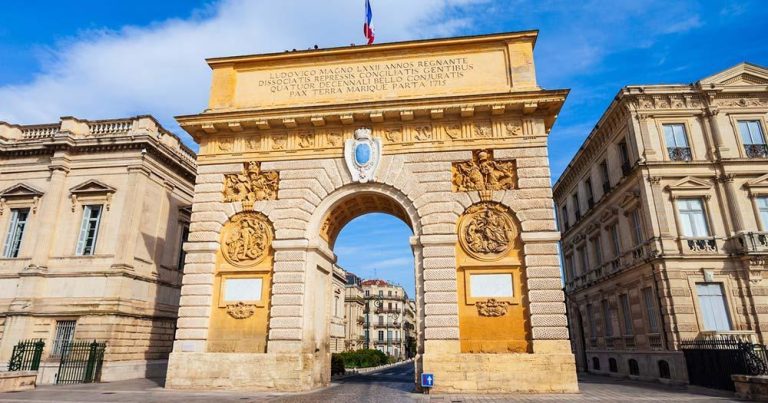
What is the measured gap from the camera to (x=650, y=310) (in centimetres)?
1966

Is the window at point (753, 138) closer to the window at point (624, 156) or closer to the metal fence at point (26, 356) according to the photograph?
the window at point (624, 156)

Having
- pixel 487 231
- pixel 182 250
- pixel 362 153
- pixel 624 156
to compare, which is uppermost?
pixel 624 156

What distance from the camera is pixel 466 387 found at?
12.9 m

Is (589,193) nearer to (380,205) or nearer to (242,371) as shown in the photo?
(380,205)

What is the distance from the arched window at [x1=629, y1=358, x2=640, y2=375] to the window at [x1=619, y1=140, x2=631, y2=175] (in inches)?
347

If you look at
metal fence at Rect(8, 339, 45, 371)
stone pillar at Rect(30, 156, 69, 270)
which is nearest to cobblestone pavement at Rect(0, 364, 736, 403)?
metal fence at Rect(8, 339, 45, 371)

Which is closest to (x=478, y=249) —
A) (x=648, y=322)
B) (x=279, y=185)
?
(x=279, y=185)

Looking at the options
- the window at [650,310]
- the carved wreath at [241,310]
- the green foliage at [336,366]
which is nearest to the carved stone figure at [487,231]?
the carved wreath at [241,310]

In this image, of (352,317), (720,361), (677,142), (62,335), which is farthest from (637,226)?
(352,317)

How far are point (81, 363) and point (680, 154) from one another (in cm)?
2670

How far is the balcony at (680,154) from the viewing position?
779 inches

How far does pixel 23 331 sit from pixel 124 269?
4800mm

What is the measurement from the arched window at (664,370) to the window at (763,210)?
22.6ft

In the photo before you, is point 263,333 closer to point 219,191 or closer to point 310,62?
point 219,191
